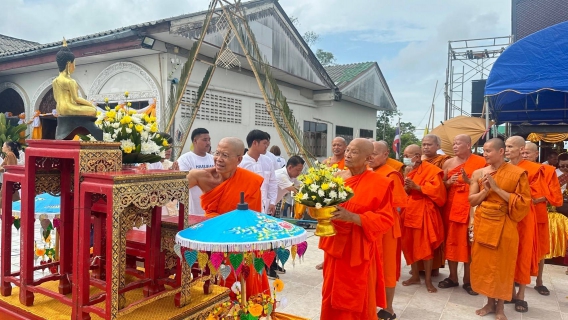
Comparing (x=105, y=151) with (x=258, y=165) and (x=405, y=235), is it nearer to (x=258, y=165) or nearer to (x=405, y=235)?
(x=258, y=165)

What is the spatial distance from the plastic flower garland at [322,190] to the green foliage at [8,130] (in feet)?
37.9

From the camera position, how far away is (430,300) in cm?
501

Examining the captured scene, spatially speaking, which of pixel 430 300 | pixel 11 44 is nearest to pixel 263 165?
pixel 430 300

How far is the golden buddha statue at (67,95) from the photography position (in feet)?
10.2

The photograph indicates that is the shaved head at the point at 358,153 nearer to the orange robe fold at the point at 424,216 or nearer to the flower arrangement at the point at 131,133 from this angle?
the flower arrangement at the point at 131,133

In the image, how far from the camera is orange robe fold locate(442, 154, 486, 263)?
17.5 ft

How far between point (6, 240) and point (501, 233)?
4581mm

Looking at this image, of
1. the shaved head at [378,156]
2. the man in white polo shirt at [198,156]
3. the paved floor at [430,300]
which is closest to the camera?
the paved floor at [430,300]

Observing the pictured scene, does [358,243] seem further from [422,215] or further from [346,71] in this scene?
[346,71]

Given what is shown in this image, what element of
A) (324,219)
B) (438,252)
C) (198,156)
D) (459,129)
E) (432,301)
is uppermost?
(459,129)

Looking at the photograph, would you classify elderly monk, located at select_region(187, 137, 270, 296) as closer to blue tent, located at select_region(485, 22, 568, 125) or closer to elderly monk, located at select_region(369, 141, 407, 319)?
elderly monk, located at select_region(369, 141, 407, 319)

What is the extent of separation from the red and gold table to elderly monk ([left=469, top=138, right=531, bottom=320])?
3.28 meters

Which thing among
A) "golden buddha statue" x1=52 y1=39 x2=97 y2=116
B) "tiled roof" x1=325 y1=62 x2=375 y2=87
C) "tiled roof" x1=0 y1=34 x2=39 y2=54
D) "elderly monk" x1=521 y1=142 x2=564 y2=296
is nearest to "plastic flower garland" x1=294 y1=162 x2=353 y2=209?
"golden buddha statue" x1=52 y1=39 x2=97 y2=116

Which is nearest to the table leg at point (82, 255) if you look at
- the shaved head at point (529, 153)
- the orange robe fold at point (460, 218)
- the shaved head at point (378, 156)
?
the shaved head at point (378, 156)
